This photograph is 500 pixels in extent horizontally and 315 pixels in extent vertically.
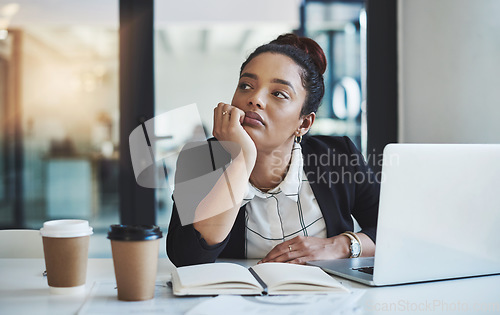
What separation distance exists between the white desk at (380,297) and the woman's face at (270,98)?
574mm

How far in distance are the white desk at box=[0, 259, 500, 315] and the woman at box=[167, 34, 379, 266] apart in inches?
8.4

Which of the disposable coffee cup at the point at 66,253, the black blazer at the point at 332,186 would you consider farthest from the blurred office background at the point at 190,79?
the disposable coffee cup at the point at 66,253

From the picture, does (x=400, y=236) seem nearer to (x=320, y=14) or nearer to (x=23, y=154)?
(x=320, y=14)

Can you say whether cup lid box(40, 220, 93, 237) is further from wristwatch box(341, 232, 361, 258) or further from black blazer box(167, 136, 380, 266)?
wristwatch box(341, 232, 361, 258)

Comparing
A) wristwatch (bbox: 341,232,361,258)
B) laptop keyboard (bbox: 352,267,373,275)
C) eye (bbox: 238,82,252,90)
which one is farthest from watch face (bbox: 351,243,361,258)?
eye (bbox: 238,82,252,90)

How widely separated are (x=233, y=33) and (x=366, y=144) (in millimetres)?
1103

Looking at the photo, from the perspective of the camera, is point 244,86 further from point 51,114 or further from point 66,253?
point 51,114

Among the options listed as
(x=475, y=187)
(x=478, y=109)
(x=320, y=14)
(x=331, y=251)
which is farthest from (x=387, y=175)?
(x=320, y=14)

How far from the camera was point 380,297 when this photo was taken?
36.4 inches

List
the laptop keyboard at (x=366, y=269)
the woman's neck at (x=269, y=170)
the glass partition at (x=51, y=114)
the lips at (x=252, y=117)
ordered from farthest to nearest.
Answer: the glass partition at (x=51, y=114) → the woman's neck at (x=269, y=170) → the lips at (x=252, y=117) → the laptop keyboard at (x=366, y=269)

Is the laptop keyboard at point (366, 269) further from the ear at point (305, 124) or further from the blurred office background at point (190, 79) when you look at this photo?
the blurred office background at point (190, 79)

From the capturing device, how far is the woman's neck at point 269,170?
1610 mm

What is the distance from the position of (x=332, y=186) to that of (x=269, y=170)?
22 centimetres

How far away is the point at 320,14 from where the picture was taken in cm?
293
